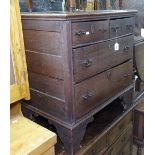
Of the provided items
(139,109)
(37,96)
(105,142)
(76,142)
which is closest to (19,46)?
(37,96)

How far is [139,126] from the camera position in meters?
2.16

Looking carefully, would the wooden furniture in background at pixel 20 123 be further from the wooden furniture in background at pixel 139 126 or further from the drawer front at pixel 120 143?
the wooden furniture in background at pixel 139 126

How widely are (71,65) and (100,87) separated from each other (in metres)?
0.35

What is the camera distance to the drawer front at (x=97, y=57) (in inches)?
47.3

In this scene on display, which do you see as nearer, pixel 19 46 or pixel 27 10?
pixel 19 46

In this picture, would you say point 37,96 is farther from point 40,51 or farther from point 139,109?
point 139,109

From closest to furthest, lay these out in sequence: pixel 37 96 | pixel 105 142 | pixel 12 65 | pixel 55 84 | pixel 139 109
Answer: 1. pixel 12 65
2. pixel 55 84
3. pixel 37 96
4. pixel 105 142
5. pixel 139 109

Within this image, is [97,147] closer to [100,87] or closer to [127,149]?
[100,87]

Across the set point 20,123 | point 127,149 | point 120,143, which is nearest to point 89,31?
point 20,123

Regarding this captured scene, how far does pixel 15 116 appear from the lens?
1.33m

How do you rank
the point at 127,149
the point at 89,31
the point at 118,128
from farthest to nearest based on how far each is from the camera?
1. the point at 127,149
2. the point at 118,128
3. the point at 89,31

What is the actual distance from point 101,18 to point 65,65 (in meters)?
0.39

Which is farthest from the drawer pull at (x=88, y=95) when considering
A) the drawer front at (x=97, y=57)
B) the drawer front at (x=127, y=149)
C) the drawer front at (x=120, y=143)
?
the drawer front at (x=127, y=149)

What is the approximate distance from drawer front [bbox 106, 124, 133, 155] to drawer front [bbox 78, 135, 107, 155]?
4.4 inches
